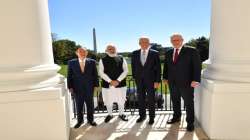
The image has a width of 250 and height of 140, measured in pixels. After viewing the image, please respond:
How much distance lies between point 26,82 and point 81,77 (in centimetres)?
142

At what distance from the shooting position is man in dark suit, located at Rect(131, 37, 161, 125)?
281 inches

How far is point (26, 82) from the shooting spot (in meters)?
6.07

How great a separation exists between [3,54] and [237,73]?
4.86 metres

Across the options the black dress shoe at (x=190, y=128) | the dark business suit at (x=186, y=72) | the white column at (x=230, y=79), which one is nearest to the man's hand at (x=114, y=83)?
the dark business suit at (x=186, y=72)

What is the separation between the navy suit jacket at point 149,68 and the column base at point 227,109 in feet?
4.23

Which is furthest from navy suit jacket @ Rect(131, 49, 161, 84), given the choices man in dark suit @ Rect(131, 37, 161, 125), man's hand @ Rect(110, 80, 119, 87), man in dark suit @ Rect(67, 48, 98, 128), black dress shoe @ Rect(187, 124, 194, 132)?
black dress shoe @ Rect(187, 124, 194, 132)

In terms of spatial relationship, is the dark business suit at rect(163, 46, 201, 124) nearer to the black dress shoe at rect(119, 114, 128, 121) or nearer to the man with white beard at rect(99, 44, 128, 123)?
the man with white beard at rect(99, 44, 128, 123)

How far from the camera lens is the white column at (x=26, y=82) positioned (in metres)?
5.93

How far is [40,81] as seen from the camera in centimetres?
623

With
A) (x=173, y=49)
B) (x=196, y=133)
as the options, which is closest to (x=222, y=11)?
(x=173, y=49)

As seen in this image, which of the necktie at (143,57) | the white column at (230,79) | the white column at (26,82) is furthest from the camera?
the necktie at (143,57)

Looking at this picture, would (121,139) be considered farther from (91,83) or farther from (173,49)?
(173,49)

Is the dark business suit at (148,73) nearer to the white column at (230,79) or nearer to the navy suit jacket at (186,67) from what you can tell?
the navy suit jacket at (186,67)

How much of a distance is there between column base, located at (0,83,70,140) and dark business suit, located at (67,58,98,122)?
3.16ft
